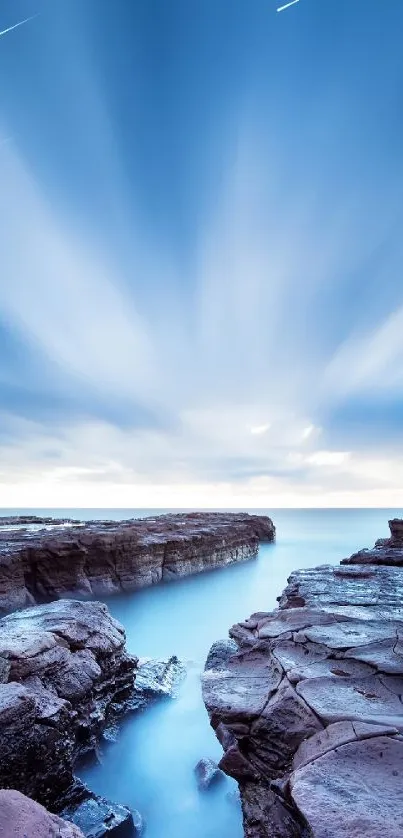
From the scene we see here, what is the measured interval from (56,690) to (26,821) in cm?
269

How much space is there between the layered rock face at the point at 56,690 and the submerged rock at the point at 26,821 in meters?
1.41

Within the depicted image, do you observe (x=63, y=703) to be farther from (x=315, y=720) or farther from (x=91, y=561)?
(x=91, y=561)

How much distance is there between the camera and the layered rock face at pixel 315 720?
→ 6.64ft

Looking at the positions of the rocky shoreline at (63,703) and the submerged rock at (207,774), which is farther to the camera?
the submerged rock at (207,774)

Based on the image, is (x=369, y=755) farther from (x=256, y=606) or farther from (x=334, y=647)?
(x=256, y=606)

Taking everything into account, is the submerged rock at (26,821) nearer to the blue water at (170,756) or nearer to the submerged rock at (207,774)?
the blue water at (170,756)

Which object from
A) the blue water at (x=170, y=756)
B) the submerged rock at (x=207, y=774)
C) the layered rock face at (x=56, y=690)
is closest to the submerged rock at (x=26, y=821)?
the layered rock face at (x=56, y=690)

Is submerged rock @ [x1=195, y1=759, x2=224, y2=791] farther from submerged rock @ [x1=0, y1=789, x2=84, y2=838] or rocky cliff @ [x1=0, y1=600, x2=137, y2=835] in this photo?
submerged rock @ [x1=0, y1=789, x2=84, y2=838]

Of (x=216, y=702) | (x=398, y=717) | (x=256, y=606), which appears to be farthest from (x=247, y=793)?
(x=256, y=606)

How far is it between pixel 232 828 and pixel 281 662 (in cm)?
204

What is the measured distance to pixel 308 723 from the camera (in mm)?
2770

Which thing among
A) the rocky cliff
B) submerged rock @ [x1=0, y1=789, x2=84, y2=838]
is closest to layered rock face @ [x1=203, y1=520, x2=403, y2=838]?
submerged rock @ [x1=0, y1=789, x2=84, y2=838]

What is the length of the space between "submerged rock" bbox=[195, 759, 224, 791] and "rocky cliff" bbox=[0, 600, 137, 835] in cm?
123

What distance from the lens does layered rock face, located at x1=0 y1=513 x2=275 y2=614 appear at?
11.7 metres
